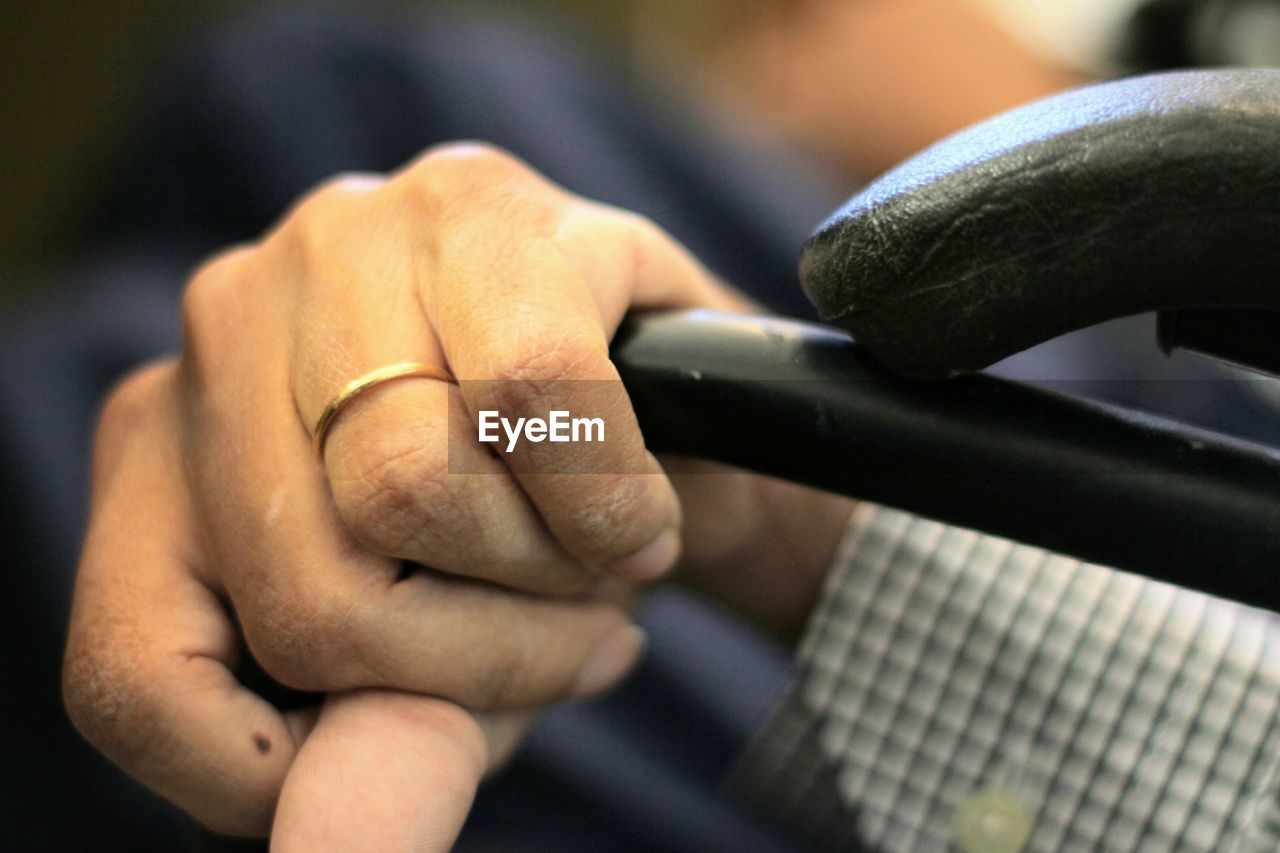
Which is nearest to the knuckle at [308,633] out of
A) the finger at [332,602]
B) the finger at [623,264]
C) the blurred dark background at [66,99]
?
the finger at [332,602]

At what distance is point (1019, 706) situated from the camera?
39cm

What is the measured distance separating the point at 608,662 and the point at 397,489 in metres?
0.12

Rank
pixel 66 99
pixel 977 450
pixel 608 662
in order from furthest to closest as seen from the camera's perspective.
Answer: pixel 66 99 < pixel 608 662 < pixel 977 450

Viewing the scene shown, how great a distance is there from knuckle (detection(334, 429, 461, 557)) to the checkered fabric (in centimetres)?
20

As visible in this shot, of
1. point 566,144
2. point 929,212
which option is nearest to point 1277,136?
point 929,212

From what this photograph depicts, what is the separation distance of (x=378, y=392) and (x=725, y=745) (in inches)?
15.8

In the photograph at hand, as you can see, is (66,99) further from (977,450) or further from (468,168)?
(977,450)

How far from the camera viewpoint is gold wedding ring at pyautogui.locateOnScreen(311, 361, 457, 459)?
284 mm

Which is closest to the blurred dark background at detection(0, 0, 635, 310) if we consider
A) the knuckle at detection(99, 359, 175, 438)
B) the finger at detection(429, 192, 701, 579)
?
the knuckle at detection(99, 359, 175, 438)

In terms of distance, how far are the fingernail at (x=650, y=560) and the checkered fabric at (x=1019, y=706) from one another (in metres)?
0.12

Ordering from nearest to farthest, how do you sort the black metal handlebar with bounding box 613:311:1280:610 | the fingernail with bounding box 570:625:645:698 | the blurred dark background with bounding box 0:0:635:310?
the black metal handlebar with bounding box 613:311:1280:610
the fingernail with bounding box 570:625:645:698
the blurred dark background with bounding box 0:0:635:310

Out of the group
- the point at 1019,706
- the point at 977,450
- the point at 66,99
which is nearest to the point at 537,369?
the point at 977,450

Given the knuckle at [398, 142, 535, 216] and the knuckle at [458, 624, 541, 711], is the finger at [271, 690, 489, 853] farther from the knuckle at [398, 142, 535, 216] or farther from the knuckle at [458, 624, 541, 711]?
the knuckle at [398, 142, 535, 216]

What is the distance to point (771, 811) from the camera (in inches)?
17.4
